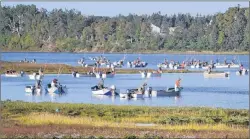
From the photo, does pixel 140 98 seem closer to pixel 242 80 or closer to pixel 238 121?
pixel 238 121

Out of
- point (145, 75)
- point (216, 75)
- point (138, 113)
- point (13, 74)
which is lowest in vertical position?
point (216, 75)

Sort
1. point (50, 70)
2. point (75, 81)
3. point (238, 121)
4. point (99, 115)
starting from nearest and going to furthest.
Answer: point (238, 121) → point (99, 115) → point (75, 81) → point (50, 70)

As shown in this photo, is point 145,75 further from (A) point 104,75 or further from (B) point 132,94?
(B) point 132,94

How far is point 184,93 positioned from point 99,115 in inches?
1152

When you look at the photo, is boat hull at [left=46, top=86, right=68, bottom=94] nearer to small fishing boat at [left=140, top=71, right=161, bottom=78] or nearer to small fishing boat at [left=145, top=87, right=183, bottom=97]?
small fishing boat at [left=145, top=87, right=183, bottom=97]

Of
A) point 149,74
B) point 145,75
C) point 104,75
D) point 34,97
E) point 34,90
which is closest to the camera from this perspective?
point 34,97

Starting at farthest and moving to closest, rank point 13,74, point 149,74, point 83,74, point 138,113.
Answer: point 83,74 → point 149,74 → point 13,74 → point 138,113

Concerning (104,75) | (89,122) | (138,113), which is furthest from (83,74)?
(89,122)

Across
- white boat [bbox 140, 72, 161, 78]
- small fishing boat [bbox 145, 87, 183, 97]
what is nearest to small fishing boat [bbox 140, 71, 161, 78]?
white boat [bbox 140, 72, 161, 78]

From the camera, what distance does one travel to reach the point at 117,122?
139 feet

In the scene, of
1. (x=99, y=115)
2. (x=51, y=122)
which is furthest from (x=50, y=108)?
(x=51, y=122)

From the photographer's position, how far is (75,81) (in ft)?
303

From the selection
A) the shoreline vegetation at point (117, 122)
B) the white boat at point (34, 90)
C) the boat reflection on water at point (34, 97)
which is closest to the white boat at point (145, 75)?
the white boat at point (34, 90)

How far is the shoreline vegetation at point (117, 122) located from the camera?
35.9 metres
